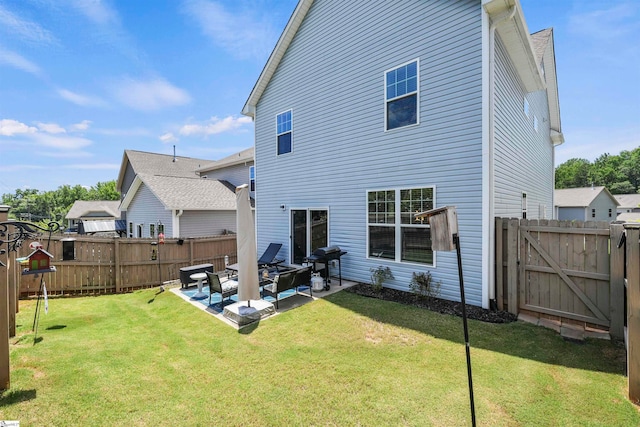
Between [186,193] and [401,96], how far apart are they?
42.1 ft

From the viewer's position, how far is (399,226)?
7.05 metres

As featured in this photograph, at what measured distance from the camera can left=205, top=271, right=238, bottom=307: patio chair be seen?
20.5ft

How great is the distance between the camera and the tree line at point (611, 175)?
56750mm

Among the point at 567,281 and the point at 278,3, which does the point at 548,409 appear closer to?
the point at 567,281

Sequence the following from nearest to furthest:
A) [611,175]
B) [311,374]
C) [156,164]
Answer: [311,374]
[156,164]
[611,175]

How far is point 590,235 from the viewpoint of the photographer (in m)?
4.70

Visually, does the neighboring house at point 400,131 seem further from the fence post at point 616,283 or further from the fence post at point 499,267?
the fence post at point 616,283

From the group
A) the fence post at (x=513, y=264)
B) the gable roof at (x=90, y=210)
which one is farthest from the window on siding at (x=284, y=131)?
the gable roof at (x=90, y=210)

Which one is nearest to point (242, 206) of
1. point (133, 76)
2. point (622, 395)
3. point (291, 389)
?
point (291, 389)

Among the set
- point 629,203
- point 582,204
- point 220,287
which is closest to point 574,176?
point 629,203

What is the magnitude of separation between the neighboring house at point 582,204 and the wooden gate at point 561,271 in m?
34.1

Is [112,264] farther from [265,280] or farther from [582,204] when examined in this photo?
[582,204]

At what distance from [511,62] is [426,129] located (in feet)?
11.3

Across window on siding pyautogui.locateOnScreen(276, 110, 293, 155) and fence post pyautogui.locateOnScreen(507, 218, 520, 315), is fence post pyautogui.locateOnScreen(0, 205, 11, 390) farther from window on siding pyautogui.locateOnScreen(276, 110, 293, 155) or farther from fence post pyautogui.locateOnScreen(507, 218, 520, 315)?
window on siding pyautogui.locateOnScreen(276, 110, 293, 155)
